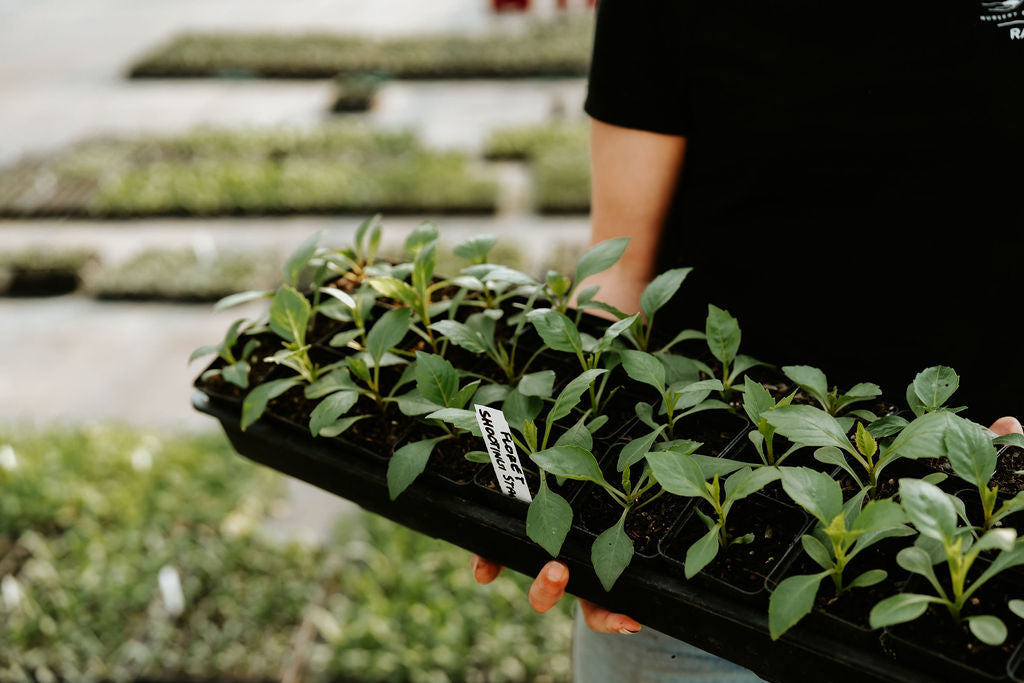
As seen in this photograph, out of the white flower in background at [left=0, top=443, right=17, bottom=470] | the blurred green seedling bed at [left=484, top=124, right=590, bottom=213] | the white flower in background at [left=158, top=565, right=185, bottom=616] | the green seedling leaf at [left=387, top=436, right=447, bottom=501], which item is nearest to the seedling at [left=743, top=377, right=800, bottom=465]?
the green seedling leaf at [left=387, top=436, right=447, bottom=501]

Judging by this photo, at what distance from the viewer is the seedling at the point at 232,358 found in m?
1.12

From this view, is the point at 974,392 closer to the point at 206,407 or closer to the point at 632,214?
the point at 632,214

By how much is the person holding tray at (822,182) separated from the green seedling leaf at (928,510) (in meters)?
0.31

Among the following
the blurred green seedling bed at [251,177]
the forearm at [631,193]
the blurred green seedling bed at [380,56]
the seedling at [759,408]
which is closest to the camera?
the seedling at [759,408]

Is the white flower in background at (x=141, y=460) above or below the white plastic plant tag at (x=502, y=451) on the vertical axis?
below

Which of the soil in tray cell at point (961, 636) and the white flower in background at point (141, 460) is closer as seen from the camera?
the soil in tray cell at point (961, 636)

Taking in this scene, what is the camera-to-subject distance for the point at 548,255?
13.1 ft

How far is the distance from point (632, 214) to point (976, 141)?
47cm

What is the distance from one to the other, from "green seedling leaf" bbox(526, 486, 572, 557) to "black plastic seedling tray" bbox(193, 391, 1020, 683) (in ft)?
0.17

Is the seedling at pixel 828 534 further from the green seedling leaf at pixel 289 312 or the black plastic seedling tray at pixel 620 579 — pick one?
the green seedling leaf at pixel 289 312

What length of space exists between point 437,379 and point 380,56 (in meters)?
6.03

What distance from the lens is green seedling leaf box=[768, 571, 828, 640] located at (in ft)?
Result: 2.36

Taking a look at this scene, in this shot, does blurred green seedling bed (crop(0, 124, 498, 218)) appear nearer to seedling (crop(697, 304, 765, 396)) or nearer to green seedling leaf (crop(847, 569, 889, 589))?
seedling (crop(697, 304, 765, 396))

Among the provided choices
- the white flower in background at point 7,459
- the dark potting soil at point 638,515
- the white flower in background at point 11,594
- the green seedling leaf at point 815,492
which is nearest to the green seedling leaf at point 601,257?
the dark potting soil at point 638,515
